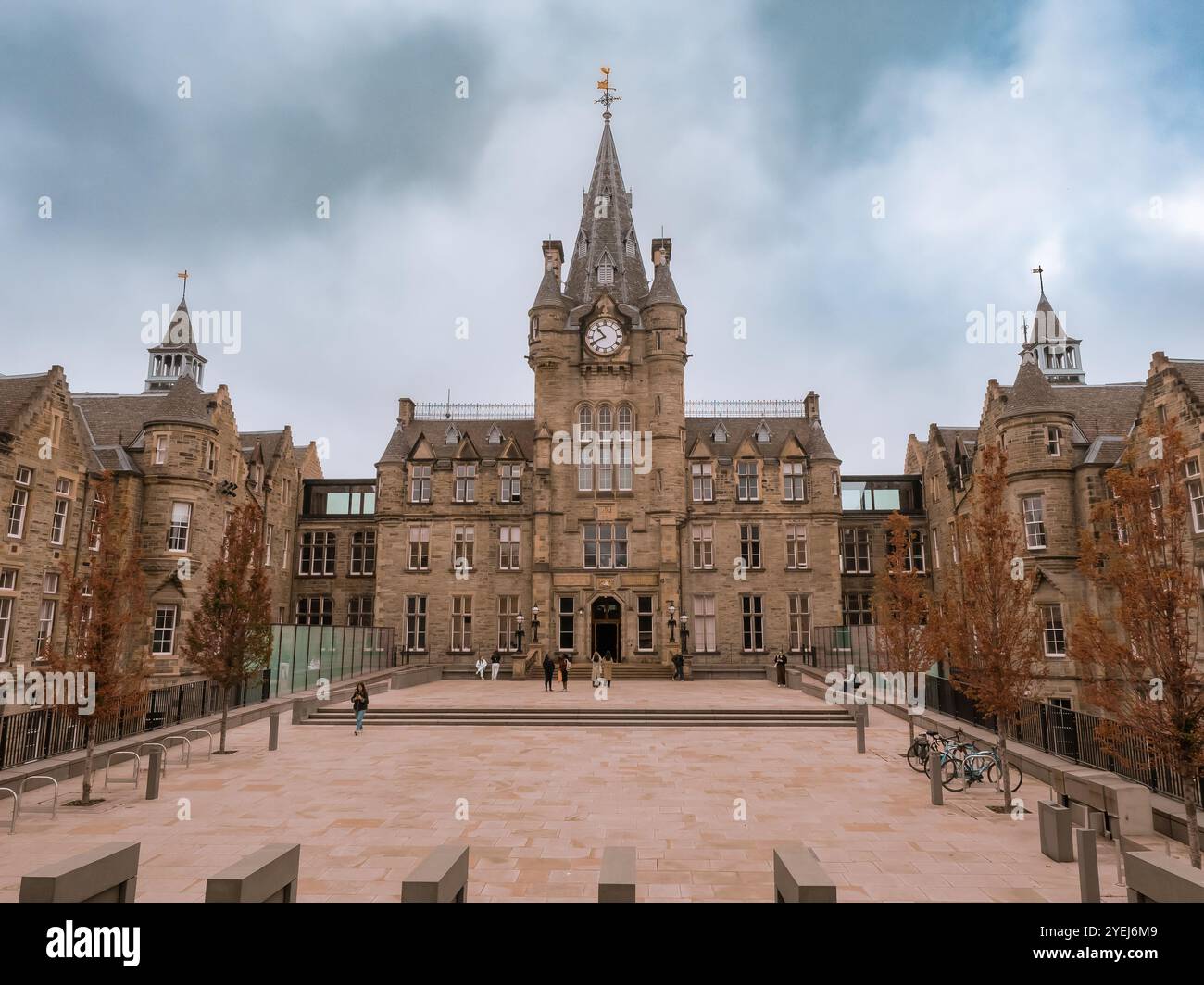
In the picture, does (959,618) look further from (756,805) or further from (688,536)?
(688,536)

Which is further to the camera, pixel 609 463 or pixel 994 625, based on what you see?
pixel 609 463

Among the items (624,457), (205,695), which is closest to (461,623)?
(624,457)

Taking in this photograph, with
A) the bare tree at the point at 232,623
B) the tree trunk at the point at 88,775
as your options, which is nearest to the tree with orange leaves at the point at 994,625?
the tree trunk at the point at 88,775

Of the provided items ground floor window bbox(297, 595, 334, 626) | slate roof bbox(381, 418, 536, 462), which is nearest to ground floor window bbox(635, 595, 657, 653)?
slate roof bbox(381, 418, 536, 462)

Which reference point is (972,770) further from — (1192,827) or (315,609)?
(315,609)

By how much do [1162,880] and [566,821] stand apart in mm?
9147

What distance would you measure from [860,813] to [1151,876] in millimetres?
7992

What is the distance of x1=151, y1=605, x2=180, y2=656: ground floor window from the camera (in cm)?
3453

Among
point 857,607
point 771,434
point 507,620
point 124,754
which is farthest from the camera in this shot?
point 771,434

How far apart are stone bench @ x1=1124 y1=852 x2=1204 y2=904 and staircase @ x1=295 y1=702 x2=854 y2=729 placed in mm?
19294

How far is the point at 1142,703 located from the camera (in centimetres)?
A: 1155

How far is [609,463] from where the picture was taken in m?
45.0
